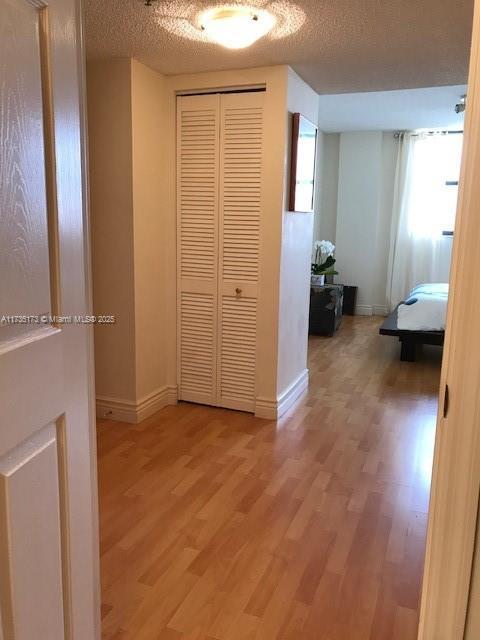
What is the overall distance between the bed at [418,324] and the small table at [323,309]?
3.08 feet

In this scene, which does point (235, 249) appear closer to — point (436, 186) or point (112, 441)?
point (112, 441)

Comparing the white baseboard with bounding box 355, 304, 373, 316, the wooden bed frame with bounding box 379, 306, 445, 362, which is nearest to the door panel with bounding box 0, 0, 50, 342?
the wooden bed frame with bounding box 379, 306, 445, 362

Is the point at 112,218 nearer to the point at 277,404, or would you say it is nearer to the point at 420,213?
the point at 277,404

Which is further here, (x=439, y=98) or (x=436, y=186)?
(x=436, y=186)

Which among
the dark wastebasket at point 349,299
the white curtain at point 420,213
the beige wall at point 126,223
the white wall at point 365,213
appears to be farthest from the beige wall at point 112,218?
the white curtain at point 420,213

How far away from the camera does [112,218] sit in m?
3.19

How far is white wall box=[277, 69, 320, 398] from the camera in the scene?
10.8 ft

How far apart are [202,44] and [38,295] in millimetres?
2225

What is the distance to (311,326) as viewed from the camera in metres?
5.96

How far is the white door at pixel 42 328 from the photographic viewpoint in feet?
3.01

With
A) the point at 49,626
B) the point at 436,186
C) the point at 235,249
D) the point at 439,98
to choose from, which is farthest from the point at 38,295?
the point at 436,186

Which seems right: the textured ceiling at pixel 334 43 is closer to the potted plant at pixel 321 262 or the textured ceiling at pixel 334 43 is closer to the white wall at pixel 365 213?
the potted plant at pixel 321 262

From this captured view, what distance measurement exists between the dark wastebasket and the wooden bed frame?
2286 mm

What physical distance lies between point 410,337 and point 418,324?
14 centimetres
